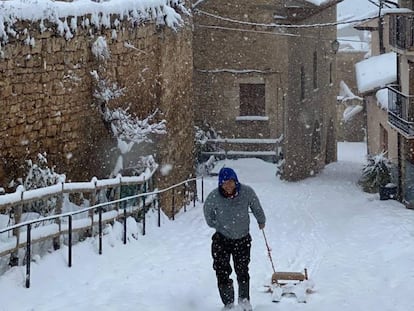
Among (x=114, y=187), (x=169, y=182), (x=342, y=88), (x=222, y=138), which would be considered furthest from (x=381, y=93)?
(x=342, y=88)

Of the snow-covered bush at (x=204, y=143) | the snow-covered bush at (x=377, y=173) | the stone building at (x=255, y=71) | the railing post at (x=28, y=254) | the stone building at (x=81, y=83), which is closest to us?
the railing post at (x=28, y=254)

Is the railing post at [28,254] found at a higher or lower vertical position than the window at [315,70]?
lower

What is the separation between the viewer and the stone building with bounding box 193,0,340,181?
27109 mm

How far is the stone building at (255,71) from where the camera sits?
88.9 feet

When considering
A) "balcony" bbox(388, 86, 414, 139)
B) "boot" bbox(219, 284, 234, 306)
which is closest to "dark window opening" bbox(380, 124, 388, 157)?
"balcony" bbox(388, 86, 414, 139)

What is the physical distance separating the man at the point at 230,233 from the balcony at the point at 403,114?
11.8 metres

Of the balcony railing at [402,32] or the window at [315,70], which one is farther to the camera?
the window at [315,70]

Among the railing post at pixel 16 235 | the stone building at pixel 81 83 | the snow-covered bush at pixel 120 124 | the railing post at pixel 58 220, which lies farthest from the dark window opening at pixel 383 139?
the railing post at pixel 16 235

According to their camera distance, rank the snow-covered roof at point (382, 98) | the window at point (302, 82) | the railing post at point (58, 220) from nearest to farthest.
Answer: the railing post at point (58, 220), the snow-covered roof at point (382, 98), the window at point (302, 82)

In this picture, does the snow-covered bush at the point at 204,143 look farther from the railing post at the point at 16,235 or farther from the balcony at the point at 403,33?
the railing post at the point at 16,235

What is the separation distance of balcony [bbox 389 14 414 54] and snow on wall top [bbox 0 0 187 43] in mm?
6262

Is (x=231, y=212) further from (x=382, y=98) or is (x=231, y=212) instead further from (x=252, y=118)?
(x=252, y=118)

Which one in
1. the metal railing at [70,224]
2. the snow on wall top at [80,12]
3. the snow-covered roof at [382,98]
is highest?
the snow on wall top at [80,12]

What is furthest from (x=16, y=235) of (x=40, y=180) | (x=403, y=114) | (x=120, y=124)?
(x=403, y=114)
